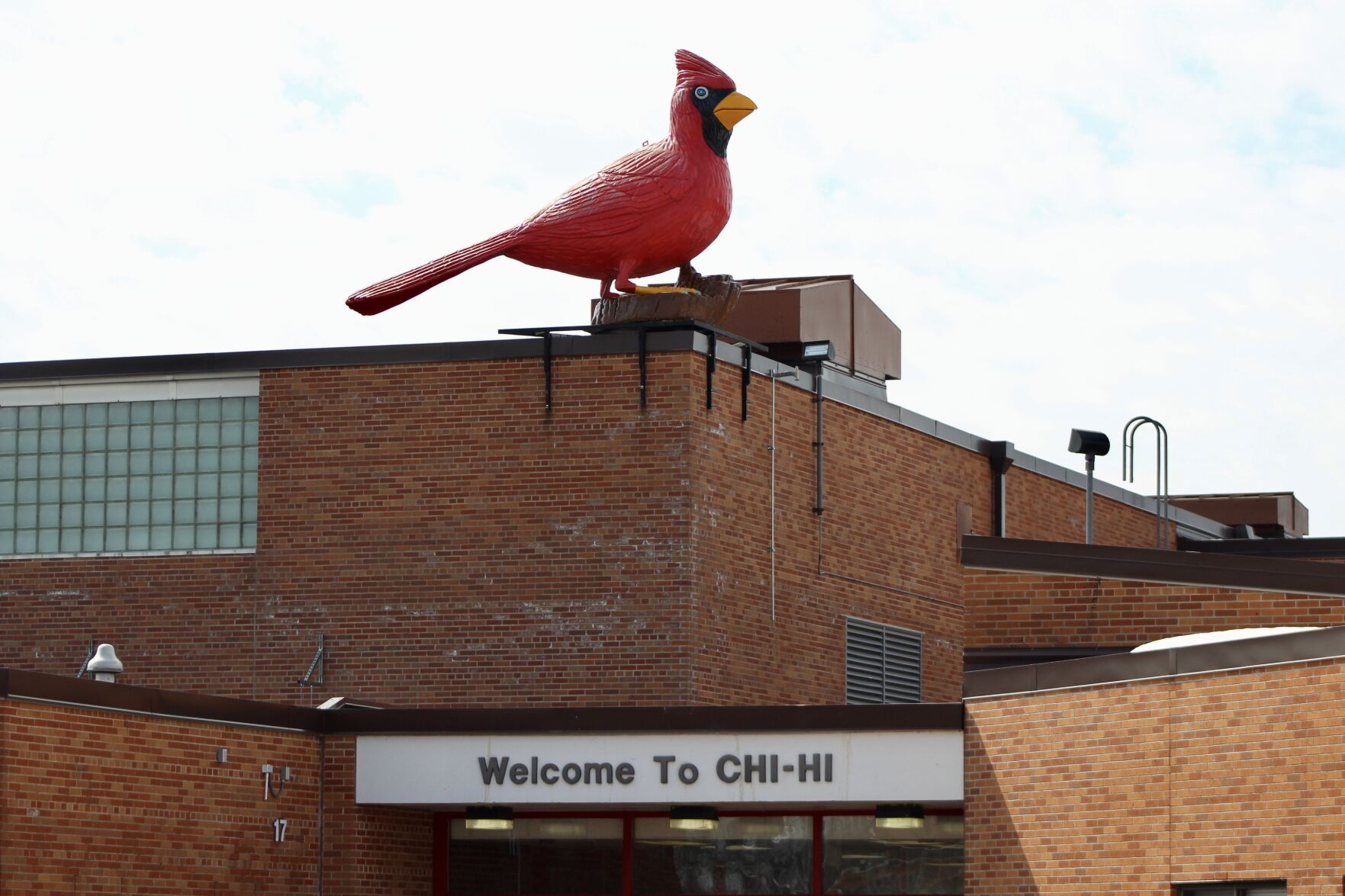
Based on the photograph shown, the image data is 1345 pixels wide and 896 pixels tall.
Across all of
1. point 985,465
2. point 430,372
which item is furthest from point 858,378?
point 430,372

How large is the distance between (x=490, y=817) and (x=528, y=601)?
3.26 metres

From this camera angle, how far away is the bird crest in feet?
86.0

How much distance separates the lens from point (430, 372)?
2578 centimetres

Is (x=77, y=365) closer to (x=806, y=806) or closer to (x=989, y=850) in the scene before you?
(x=806, y=806)

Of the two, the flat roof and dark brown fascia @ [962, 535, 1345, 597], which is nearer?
dark brown fascia @ [962, 535, 1345, 597]

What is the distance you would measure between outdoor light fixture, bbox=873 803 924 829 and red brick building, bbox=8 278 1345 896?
0.08 metres

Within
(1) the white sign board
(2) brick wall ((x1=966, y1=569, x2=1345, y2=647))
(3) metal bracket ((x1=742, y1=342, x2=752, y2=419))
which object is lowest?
(1) the white sign board

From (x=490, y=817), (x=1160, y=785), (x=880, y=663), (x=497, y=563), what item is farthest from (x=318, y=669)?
(x=1160, y=785)

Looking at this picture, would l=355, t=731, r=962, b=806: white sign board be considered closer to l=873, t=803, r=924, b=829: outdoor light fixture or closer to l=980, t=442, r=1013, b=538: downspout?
l=873, t=803, r=924, b=829: outdoor light fixture

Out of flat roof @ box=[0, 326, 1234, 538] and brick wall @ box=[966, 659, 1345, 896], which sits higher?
flat roof @ box=[0, 326, 1234, 538]

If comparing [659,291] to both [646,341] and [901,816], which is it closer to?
[646,341]

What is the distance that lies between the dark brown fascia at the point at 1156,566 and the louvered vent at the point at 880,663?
3621 millimetres

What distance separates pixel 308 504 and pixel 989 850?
9.63 metres

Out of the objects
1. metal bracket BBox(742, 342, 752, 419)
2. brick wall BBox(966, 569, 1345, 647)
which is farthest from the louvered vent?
brick wall BBox(966, 569, 1345, 647)
